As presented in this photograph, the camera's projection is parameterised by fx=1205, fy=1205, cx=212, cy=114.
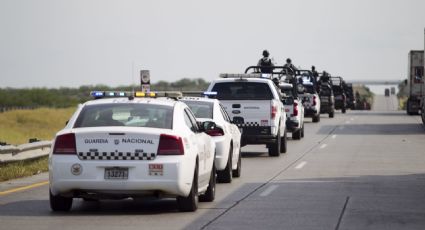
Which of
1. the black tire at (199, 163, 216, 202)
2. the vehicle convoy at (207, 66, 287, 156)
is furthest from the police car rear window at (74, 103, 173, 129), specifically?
the vehicle convoy at (207, 66, 287, 156)

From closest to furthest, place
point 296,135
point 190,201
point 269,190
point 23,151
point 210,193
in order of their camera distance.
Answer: point 190,201, point 210,193, point 269,190, point 23,151, point 296,135

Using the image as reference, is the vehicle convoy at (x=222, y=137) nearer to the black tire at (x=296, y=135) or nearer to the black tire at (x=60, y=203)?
the black tire at (x=60, y=203)

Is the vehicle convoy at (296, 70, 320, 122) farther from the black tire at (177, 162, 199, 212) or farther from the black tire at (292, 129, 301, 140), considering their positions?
the black tire at (177, 162, 199, 212)

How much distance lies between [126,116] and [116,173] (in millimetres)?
1250

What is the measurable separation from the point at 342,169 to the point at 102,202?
893 cm

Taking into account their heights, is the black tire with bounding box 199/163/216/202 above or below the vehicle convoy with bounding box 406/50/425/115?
below

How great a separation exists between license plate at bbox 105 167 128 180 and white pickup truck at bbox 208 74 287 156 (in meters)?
13.7

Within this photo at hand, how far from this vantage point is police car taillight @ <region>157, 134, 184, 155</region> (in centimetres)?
1525

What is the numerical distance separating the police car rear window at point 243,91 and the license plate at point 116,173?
1411 cm

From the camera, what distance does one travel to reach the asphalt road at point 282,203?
573 inches

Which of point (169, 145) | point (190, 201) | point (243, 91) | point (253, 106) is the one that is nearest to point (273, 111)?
point (253, 106)

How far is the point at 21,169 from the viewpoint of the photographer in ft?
77.7

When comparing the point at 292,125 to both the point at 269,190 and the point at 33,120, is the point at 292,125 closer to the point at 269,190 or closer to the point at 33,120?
the point at 269,190

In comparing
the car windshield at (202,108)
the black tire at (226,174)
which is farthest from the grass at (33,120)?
the black tire at (226,174)
